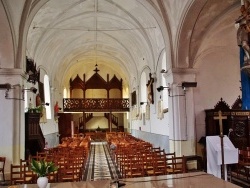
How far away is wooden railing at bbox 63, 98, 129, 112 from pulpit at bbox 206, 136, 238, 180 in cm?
1984

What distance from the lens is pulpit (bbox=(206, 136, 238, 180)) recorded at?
728cm

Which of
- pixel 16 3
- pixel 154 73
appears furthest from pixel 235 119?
pixel 16 3

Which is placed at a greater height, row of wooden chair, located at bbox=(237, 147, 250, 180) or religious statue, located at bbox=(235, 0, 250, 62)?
religious statue, located at bbox=(235, 0, 250, 62)

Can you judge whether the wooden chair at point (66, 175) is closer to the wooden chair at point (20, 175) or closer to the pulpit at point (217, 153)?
the wooden chair at point (20, 175)

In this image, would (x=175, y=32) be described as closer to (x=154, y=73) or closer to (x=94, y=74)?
(x=154, y=73)

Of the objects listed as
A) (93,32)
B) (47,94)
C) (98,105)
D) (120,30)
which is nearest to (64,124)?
(98,105)

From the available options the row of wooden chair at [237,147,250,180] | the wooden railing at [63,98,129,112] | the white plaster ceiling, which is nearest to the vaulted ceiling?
the white plaster ceiling

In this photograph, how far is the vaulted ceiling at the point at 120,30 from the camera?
396 inches

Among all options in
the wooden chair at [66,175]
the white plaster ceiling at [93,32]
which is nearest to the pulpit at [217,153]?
the wooden chair at [66,175]

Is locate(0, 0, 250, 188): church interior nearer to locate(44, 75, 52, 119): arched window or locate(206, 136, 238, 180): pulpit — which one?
locate(206, 136, 238, 180): pulpit

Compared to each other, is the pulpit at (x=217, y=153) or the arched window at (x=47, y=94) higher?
the arched window at (x=47, y=94)

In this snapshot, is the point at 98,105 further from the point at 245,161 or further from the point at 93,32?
the point at 245,161

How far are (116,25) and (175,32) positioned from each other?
22.3 feet

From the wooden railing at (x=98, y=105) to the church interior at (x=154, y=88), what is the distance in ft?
28.1
